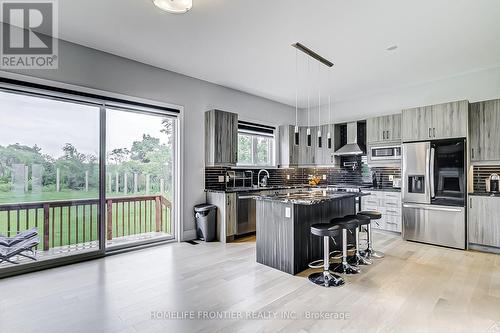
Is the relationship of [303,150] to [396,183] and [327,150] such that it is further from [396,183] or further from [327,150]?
[396,183]

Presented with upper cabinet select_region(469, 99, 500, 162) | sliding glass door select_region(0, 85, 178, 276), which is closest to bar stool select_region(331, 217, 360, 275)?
upper cabinet select_region(469, 99, 500, 162)

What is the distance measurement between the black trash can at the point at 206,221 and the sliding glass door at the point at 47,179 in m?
1.71

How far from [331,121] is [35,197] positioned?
6605 mm

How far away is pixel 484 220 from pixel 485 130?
1562mm

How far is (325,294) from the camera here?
283 centimetres

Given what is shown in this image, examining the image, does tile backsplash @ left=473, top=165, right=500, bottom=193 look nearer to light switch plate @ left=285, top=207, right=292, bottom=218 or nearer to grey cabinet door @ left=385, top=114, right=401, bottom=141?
grey cabinet door @ left=385, top=114, right=401, bottom=141

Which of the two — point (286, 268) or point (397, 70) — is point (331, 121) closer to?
point (397, 70)

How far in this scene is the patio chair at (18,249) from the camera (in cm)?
323

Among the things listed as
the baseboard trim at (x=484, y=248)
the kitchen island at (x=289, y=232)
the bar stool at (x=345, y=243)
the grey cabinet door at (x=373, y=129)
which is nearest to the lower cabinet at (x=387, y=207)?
the baseboard trim at (x=484, y=248)

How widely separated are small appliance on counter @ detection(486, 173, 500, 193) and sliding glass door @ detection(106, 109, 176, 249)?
19.0ft

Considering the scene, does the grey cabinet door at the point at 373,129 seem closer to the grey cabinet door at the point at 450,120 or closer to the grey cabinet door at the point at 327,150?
the grey cabinet door at the point at 327,150

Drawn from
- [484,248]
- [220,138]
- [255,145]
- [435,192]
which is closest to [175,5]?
[220,138]

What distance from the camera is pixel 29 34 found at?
343 cm

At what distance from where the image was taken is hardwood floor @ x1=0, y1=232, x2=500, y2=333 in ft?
7.42
